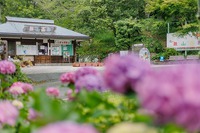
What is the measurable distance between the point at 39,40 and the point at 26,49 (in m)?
1.01

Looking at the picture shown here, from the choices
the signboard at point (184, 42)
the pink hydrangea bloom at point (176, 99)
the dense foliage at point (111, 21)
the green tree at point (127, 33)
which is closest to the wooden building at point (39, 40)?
the dense foliage at point (111, 21)

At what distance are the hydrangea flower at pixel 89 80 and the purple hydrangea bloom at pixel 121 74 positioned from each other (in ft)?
1.39

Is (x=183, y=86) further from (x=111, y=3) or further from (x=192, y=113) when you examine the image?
(x=111, y=3)

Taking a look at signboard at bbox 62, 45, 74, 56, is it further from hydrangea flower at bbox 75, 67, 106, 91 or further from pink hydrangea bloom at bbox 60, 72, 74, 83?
hydrangea flower at bbox 75, 67, 106, 91

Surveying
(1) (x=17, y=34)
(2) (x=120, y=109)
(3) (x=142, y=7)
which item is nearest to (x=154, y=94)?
(2) (x=120, y=109)

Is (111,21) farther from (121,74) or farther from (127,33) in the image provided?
(121,74)

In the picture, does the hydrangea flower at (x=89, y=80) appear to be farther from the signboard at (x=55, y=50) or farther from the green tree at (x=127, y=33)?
the signboard at (x=55, y=50)

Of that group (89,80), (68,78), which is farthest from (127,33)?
(89,80)

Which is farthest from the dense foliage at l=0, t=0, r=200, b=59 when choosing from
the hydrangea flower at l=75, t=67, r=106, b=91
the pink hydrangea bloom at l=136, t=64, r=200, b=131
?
the pink hydrangea bloom at l=136, t=64, r=200, b=131

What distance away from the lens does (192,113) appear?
614mm

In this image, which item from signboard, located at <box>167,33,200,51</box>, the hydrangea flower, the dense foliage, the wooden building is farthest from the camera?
the dense foliage

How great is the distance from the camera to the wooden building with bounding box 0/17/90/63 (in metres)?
19.6

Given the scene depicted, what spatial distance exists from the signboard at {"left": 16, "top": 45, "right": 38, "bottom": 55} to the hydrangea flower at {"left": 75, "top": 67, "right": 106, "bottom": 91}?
758 inches

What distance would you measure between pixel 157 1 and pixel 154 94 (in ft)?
48.5
